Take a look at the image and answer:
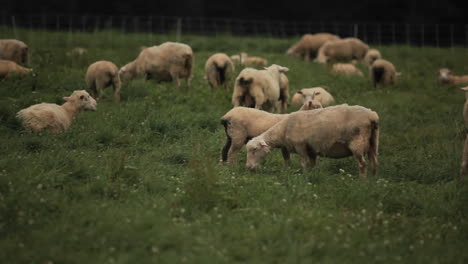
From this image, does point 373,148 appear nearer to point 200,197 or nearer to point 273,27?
point 200,197

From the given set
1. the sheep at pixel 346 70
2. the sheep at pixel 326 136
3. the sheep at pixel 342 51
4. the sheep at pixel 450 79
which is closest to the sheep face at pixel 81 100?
the sheep at pixel 326 136

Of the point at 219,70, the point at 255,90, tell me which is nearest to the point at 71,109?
the point at 255,90

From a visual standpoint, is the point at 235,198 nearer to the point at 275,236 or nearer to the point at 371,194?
the point at 275,236

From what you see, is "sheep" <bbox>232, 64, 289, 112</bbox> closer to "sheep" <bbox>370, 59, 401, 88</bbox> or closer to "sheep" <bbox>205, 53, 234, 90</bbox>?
"sheep" <bbox>205, 53, 234, 90</bbox>

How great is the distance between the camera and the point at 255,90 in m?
13.1

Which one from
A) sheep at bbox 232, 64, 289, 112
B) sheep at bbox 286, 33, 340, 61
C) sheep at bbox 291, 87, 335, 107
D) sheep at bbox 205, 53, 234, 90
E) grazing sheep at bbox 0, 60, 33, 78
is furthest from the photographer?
sheep at bbox 286, 33, 340, 61

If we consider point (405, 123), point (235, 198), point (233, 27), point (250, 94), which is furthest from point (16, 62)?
point (233, 27)

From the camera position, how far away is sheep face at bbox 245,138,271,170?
10039 mm

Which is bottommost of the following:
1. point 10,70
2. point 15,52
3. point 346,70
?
point 346,70

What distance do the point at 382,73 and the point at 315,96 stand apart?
4.50m

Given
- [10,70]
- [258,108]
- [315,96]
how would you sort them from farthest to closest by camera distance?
1. [10,70]
2. [315,96]
3. [258,108]

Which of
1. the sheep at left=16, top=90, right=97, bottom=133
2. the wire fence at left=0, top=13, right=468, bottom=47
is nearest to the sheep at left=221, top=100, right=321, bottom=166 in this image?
the sheep at left=16, top=90, right=97, bottom=133

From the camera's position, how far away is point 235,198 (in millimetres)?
8047

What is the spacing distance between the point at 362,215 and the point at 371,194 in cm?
65
